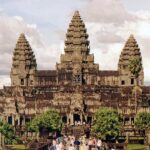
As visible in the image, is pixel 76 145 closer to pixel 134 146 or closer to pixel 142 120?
pixel 134 146

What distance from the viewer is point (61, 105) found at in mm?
171375

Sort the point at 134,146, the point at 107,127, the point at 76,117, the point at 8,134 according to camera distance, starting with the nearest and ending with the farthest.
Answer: the point at 134,146 < the point at 107,127 < the point at 8,134 < the point at 76,117

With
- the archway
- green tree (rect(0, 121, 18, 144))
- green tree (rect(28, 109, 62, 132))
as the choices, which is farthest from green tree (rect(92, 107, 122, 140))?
the archway

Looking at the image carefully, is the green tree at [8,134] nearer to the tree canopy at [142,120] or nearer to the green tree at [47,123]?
the green tree at [47,123]

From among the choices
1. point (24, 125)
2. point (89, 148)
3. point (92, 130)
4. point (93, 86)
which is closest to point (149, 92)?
point (93, 86)

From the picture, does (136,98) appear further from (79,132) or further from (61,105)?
(79,132)

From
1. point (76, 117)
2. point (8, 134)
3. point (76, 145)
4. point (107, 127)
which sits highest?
point (76, 117)

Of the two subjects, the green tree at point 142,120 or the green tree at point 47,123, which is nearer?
the green tree at point 47,123

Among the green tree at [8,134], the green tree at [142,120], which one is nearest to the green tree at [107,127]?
the green tree at [142,120]

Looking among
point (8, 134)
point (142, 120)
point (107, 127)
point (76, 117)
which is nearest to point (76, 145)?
point (107, 127)

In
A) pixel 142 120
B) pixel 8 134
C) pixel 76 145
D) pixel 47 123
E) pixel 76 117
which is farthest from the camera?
pixel 76 117

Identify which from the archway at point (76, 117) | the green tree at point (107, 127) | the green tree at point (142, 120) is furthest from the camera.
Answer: the archway at point (76, 117)

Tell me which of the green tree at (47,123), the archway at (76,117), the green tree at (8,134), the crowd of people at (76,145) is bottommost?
the crowd of people at (76,145)

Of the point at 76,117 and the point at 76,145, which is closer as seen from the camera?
the point at 76,145
